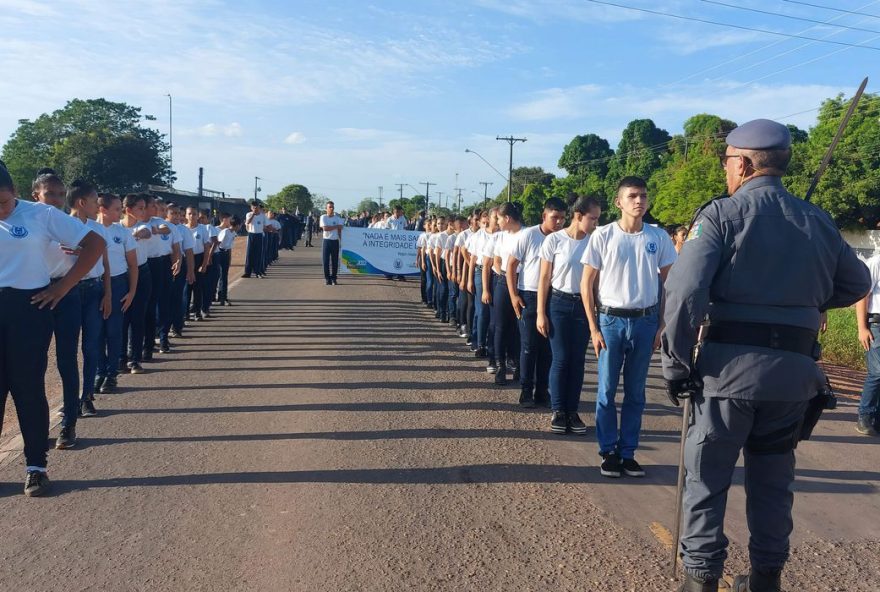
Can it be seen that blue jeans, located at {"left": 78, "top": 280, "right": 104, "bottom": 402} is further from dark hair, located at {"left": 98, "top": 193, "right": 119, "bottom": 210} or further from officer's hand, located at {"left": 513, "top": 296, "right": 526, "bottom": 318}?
officer's hand, located at {"left": 513, "top": 296, "right": 526, "bottom": 318}

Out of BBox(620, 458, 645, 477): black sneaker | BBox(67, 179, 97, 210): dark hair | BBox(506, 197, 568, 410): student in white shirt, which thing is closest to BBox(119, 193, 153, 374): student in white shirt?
BBox(67, 179, 97, 210): dark hair

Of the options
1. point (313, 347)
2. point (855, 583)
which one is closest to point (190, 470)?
point (855, 583)

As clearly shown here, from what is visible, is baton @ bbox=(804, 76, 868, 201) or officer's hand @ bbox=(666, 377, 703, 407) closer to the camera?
officer's hand @ bbox=(666, 377, 703, 407)

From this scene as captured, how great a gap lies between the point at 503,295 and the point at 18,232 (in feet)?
16.5

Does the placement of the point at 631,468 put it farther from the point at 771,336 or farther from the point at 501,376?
the point at 501,376

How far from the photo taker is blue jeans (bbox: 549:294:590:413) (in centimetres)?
625

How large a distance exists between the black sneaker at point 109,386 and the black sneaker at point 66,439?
70.8 inches

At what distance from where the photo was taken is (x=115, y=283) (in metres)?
7.46

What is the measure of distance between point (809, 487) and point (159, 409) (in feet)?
18.7

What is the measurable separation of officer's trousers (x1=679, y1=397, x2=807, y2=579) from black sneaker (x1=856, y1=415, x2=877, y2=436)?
14.1ft

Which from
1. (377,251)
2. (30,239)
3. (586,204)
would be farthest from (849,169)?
(30,239)

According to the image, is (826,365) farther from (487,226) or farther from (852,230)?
(852,230)

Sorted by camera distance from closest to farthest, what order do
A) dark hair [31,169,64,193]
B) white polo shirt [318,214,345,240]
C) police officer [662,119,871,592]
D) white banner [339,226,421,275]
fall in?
police officer [662,119,871,592] → dark hair [31,169,64,193] → white polo shirt [318,214,345,240] → white banner [339,226,421,275]

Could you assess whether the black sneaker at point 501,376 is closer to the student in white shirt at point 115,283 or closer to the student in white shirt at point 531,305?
the student in white shirt at point 531,305
